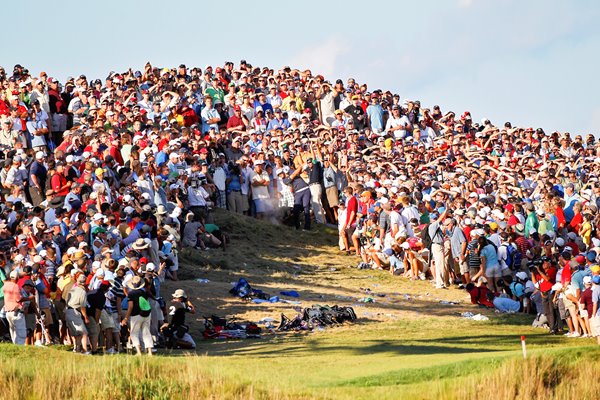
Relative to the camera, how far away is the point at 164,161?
3572 cm

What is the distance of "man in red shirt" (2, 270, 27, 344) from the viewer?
1000 inches

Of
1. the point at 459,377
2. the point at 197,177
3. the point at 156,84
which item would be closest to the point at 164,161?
the point at 197,177

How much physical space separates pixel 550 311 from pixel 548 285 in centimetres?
64

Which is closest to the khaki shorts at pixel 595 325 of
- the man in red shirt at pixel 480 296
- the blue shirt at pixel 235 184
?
the man in red shirt at pixel 480 296

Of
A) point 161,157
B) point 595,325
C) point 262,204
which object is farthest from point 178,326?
point 262,204

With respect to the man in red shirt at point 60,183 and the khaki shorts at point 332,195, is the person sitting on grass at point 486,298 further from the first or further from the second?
the man in red shirt at point 60,183

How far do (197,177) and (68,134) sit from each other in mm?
3812

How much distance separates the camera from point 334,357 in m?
26.3

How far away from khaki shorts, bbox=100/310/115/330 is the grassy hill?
138 centimetres

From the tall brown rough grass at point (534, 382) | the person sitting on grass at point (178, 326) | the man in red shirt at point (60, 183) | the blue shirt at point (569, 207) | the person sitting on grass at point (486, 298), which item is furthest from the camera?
the blue shirt at point (569, 207)

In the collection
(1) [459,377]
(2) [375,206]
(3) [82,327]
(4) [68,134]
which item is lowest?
(1) [459,377]

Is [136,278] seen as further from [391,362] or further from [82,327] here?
[391,362]

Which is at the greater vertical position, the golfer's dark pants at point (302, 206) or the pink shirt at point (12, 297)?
the golfer's dark pants at point (302, 206)

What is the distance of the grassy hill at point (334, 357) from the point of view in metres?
22.3
